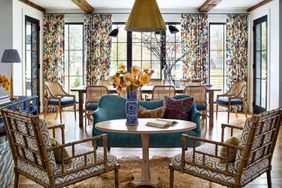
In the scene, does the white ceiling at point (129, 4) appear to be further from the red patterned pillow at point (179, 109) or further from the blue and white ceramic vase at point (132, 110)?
the blue and white ceramic vase at point (132, 110)

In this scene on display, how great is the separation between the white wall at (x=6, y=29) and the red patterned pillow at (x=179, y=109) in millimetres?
3938

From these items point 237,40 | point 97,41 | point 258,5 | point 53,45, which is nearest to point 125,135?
point 97,41

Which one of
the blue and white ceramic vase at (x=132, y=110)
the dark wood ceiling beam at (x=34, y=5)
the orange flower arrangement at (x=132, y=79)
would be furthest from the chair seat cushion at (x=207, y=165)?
the dark wood ceiling beam at (x=34, y=5)

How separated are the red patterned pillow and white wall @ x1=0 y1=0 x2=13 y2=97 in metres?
3.94

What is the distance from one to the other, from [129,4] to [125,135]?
503 centimetres

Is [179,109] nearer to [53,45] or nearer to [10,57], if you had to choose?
[10,57]

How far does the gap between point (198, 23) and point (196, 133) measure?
5414 mm

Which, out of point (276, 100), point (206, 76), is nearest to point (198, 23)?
point (206, 76)

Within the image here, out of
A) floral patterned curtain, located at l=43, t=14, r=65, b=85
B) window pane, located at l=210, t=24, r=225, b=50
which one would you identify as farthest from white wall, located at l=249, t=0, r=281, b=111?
floral patterned curtain, located at l=43, t=14, r=65, b=85

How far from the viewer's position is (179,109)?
4.98 metres

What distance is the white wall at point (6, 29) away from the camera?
7.53m

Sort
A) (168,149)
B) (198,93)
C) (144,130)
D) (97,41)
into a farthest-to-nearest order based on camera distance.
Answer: (97,41) → (198,93) → (168,149) → (144,130)

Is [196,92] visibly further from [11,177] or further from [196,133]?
[11,177]

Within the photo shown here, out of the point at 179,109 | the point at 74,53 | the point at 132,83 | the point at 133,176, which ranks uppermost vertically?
the point at 74,53
